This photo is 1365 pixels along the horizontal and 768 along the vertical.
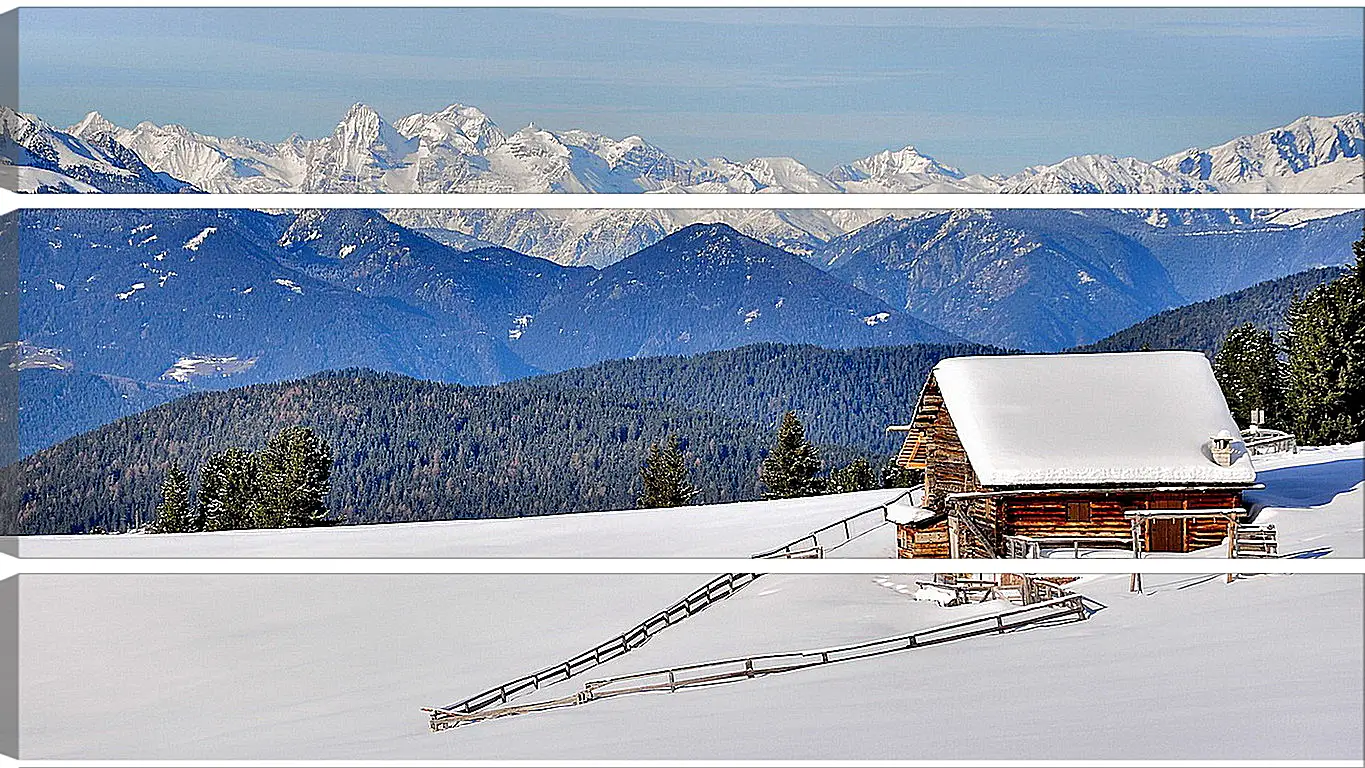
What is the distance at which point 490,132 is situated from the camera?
3.44 meters

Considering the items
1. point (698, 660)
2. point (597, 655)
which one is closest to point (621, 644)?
point (597, 655)

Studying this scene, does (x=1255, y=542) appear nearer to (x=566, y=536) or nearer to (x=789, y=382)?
(x=789, y=382)

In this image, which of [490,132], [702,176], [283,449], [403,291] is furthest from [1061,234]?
[283,449]

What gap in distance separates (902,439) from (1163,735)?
1.42 metres

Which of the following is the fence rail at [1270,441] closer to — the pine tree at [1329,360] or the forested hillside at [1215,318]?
the pine tree at [1329,360]

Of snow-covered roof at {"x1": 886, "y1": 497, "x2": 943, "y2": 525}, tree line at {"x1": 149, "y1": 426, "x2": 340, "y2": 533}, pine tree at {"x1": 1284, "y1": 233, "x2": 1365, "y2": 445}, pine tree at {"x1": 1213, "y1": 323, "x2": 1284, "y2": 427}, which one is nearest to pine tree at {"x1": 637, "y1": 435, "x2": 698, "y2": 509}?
snow-covered roof at {"x1": 886, "y1": 497, "x2": 943, "y2": 525}

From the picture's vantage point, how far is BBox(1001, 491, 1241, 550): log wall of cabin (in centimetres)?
320

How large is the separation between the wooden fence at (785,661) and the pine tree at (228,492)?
47.1 inches

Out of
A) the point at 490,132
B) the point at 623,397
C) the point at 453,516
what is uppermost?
the point at 490,132

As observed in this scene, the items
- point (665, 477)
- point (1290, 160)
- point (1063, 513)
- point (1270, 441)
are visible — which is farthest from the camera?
point (665, 477)

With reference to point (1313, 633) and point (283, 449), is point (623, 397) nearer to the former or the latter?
point (283, 449)

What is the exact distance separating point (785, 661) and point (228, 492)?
1772 mm

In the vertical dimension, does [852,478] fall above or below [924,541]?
above

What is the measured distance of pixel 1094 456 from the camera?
3.18 meters
